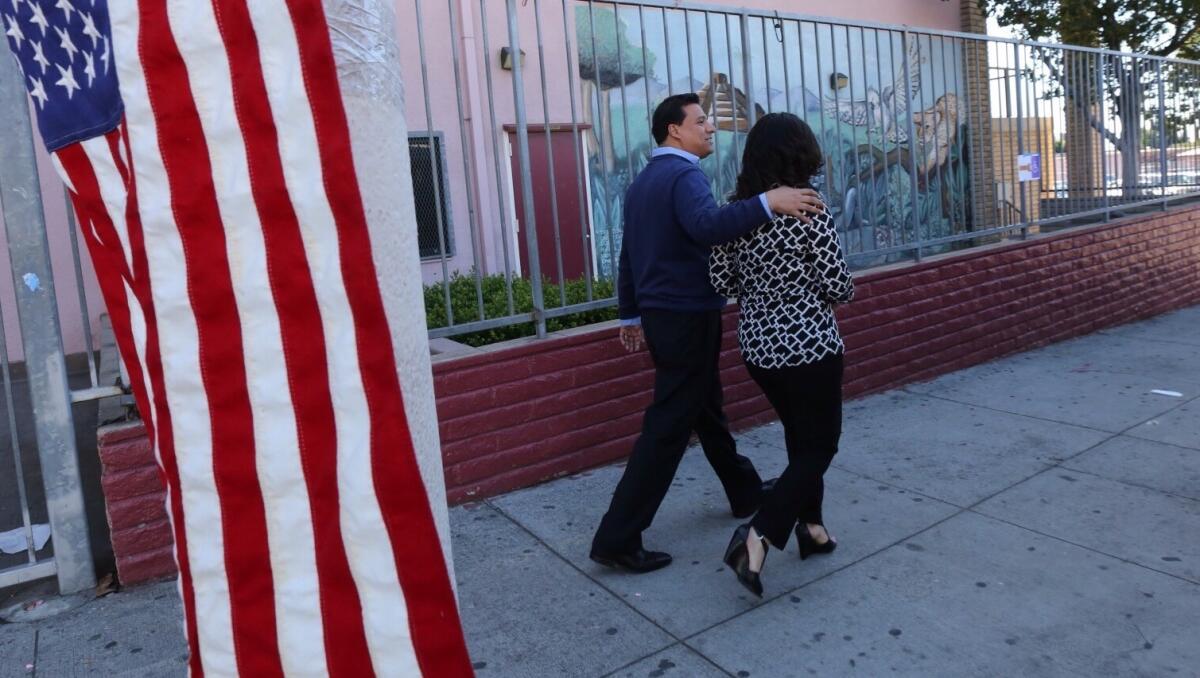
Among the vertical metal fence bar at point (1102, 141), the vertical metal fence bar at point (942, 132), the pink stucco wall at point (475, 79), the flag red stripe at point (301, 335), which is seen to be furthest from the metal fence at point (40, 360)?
the vertical metal fence bar at point (1102, 141)

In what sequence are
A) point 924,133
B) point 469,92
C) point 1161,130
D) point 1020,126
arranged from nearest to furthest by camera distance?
point 924,133 < point 1020,126 < point 469,92 < point 1161,130

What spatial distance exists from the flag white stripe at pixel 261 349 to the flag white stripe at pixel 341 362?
2.3 inches

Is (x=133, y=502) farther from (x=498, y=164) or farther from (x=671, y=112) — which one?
(x=671, y=112)

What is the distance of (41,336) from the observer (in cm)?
355

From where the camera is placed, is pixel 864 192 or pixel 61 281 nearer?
pixel 61 281

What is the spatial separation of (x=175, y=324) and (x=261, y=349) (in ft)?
0.41

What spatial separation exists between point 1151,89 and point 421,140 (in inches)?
313

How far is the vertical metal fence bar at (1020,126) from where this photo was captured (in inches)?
316

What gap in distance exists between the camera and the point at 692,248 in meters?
3.72

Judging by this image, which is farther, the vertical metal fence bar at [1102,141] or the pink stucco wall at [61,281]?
the vertical metal fence bar at [1102,141]

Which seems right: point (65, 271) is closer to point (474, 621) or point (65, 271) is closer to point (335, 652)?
point (474, 621)

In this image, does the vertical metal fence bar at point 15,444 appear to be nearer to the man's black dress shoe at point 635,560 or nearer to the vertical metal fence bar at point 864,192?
the man's black dress shoe at point 635,560

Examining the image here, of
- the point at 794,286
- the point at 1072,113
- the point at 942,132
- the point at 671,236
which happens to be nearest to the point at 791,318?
the point at 794,286

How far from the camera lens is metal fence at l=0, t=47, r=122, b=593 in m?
3.46
